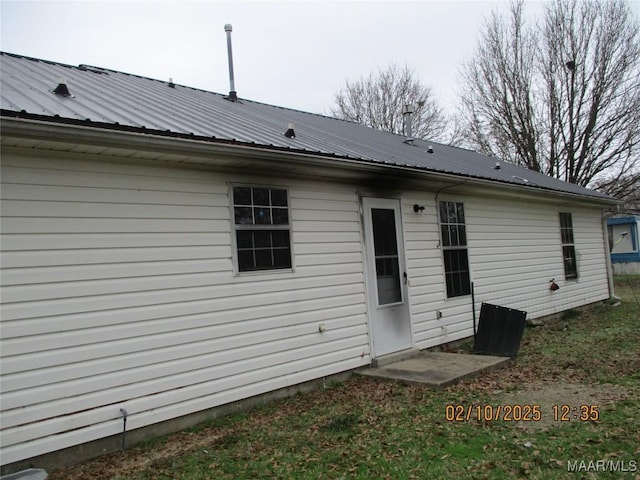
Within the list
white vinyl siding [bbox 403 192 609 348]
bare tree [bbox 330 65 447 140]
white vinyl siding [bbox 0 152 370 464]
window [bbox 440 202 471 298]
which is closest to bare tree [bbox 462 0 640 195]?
bare tree [bbox 330 65 447 140]

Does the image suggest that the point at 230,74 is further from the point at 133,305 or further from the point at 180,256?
the point at 133,305

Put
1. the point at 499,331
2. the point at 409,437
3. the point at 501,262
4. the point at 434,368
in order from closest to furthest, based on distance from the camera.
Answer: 1. the point at 409,437
2. the point at 434,368
3. the point at 499,331
4. the point at 501,262

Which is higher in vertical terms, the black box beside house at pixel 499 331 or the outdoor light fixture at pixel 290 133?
the outdoor light fixture at pixel 290 133

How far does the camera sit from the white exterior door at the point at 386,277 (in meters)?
6.61

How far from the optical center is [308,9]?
12578 millimetres

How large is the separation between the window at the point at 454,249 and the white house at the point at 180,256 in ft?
0.24

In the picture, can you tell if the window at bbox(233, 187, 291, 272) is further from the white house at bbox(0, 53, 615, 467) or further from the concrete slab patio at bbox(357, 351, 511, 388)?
the concrete slab patio at bbox(357, 351, 511, 388)

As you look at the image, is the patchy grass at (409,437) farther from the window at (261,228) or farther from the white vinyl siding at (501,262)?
the white vinyl siding at (501,262)

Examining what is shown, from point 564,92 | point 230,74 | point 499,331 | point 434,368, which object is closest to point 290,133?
point 434,368

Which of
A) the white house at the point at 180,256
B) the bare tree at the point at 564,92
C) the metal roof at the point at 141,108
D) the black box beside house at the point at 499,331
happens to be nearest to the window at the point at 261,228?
the white house at the point at 180,256

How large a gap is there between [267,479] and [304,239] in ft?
9.59

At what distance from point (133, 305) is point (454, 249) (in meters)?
5.58

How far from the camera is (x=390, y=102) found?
27.7 meters

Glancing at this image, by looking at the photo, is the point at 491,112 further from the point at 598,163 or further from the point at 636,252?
the point at 636,252
